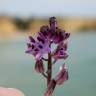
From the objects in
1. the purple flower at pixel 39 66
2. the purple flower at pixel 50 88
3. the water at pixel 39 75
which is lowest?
the purple flower at pixel 50 88

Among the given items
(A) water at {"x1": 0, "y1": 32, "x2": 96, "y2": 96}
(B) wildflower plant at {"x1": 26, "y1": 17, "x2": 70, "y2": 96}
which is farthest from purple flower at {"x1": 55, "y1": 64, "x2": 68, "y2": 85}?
(A) water at {"x1": 0, "y1": 32, "x2": 96, "y2": 96}

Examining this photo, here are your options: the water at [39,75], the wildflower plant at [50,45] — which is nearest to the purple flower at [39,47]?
the wildflower plant at [50,45]

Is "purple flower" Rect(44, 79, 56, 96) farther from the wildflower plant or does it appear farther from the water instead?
the water

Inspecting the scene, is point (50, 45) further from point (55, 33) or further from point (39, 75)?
point (39, 75)

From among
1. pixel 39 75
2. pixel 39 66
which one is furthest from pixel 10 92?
pixel 39 75

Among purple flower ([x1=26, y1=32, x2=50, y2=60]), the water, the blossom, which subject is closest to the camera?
purple flower ([x1=26, y1=32, x2=50, y2=60])

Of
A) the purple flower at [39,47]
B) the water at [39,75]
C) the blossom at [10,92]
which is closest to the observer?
the purple flower at [39,47]

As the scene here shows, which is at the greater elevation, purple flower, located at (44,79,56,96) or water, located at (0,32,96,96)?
water, located at (0,32,96,96)

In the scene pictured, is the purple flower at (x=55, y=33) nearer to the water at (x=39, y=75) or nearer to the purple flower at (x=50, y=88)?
the purple flower at (x=50, y=88)

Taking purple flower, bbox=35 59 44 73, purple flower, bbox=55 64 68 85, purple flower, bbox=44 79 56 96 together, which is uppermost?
purple flower, bbox=35 59 44 73
